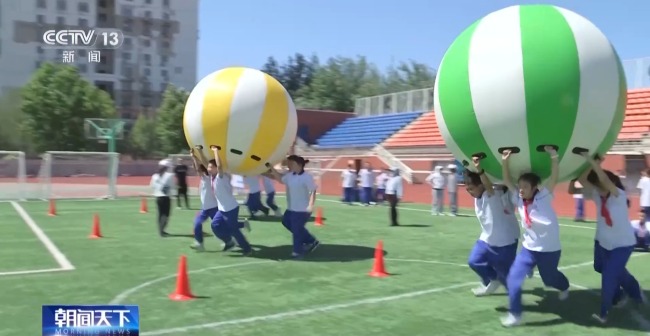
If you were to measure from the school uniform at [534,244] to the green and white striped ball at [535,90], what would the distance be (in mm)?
348

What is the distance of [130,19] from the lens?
292 feet

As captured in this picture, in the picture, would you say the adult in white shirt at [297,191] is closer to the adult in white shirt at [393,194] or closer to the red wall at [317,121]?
the adult in white shirt at [393,194]

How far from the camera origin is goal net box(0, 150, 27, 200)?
Result: 955 inches

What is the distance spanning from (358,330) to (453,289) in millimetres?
2210

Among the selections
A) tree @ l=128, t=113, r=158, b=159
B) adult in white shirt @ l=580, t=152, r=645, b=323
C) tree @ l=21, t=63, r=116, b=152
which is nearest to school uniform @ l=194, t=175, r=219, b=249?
adult in white shirt @ l=580, t=152, r=645, b=323

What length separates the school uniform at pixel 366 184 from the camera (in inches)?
917

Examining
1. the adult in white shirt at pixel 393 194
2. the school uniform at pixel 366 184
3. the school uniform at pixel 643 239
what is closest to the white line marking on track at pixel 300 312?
the school uniform at pixel 643 239

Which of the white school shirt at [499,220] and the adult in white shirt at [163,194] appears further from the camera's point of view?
the adult in white shirt at [163,194]

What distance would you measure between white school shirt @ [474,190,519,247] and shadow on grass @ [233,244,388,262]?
3.45 meters

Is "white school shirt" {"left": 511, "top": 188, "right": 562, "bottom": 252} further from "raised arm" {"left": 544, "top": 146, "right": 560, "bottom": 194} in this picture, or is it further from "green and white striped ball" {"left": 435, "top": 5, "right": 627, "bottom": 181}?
"green and white striped ball" {"left": 435, "top": 5, "right": 627, "bottom": 181}

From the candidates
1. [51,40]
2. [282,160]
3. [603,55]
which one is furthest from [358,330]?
[51,40]

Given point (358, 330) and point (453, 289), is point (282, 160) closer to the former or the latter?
point (453, 289)

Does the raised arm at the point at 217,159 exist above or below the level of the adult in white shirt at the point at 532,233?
above

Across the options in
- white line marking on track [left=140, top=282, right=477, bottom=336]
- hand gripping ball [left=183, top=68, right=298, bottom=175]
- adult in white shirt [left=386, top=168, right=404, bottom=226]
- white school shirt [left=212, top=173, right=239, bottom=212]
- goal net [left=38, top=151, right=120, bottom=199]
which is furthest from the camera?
goal net [left=38, top=151, right=120, bottom=199]
